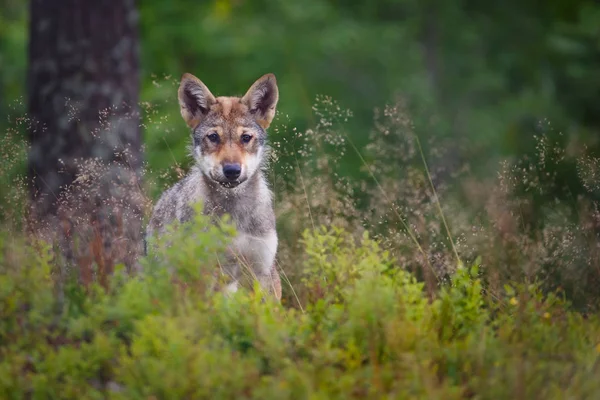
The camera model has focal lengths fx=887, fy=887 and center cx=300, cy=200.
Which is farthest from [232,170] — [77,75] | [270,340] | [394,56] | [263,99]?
[394,56]

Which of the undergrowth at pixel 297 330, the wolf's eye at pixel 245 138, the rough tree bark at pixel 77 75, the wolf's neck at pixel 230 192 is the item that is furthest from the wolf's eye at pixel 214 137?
the rough tree bark at pixel 77 75

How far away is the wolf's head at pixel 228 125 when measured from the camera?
6.95 meters

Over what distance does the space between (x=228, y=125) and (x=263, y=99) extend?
1.32 feet

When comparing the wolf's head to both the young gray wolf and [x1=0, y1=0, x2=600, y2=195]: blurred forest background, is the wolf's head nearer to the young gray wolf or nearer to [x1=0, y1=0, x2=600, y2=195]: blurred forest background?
the young gray wolf

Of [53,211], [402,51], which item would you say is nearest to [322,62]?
[402,51]

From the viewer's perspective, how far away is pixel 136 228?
254 inches

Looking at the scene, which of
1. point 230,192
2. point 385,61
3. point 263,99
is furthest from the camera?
point 385,61

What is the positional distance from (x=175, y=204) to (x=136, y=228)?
2.82 feet

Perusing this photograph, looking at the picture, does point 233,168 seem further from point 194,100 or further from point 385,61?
point 385,61

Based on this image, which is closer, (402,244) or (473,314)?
(473,314)

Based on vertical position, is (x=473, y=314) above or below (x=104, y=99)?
below

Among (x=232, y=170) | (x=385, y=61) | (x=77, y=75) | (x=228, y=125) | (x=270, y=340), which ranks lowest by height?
(x=270, y=340)

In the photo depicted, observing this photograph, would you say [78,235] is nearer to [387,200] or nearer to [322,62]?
[387,200]

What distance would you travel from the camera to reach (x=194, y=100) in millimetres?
7367
